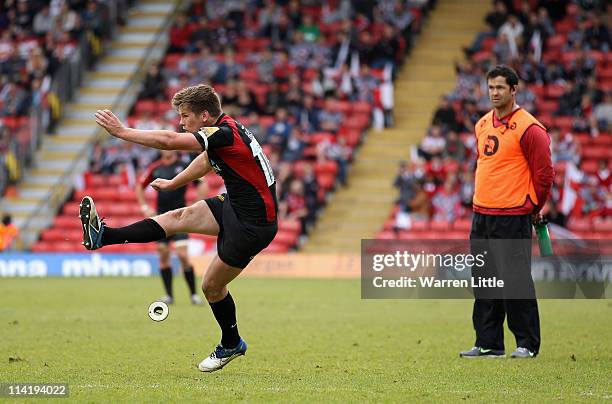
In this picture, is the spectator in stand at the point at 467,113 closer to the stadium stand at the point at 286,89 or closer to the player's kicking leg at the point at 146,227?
the stadium stand at the point at 286,89

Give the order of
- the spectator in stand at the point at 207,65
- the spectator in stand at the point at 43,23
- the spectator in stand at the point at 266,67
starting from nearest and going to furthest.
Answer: the spectator in stand at the point at 266,67
the spectator in stand at the point at 207,65
the spectator in stand at the point at 43,23

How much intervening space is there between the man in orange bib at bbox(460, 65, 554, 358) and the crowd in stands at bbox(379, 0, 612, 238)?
1136 centimetres

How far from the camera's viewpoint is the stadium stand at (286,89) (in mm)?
25281

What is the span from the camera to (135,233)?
888 cm

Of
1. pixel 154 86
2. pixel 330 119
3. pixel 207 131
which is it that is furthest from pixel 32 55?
pixel 207 131

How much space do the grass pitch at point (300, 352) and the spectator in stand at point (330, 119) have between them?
9141mm

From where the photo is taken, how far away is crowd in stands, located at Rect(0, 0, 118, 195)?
27797mm

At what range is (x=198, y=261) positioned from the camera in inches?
881

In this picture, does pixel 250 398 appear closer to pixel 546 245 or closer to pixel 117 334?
pixel 546 245

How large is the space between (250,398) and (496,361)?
2999 millimetres

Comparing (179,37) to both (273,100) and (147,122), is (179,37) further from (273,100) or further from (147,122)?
(273,100)

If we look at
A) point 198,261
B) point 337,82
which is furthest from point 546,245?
point 337,82

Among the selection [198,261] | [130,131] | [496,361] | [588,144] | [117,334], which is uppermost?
[130,131]

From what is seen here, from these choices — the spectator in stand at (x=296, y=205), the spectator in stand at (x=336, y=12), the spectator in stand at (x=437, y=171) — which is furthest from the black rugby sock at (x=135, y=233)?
the spectator in stand at (x=336, y=12)
